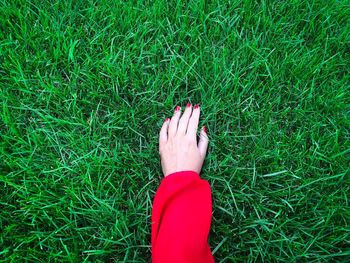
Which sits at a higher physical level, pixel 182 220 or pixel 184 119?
pixel 184 119

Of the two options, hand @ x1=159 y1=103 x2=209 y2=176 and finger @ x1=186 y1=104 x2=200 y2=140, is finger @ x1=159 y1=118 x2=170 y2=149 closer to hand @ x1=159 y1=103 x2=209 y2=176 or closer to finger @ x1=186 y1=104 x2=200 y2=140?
hand @ x1=159 y1=103 x2=209 y2=176

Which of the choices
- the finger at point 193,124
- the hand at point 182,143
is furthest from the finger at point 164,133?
the finger at point 193,124

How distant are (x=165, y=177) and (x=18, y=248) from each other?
0.73 m

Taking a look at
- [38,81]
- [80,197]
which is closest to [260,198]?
[80,197]

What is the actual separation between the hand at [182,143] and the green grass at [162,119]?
0.17 feet

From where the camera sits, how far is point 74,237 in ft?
4.56

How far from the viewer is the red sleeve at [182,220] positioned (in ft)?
4.04

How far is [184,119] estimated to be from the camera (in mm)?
1633

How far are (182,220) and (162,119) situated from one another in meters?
0.57

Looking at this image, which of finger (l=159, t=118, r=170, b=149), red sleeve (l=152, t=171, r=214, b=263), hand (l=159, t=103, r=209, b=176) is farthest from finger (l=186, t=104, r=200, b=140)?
red sleeve (l=152, t=171, r=214, b=263)

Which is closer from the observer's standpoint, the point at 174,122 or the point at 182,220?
the point at 182,220

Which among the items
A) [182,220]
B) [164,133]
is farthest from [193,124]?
[182,220]

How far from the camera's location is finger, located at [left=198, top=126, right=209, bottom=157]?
159 centimetres

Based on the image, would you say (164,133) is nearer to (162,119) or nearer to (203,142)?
(162,119)
